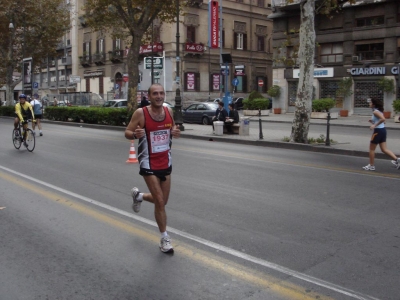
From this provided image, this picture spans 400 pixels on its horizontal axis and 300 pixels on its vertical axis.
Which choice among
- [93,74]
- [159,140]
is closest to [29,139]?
[159,140]

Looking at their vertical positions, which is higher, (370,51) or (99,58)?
(99,58)

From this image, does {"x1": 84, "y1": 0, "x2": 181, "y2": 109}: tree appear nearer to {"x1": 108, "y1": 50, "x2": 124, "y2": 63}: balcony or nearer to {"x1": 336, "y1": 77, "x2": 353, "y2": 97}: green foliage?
{"x1": 336, "y1": 77, "x2": 353, "y2": 97}: green foliage

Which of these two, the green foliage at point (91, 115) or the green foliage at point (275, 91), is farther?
the green foliage at point (275, 91)

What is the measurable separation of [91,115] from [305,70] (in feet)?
49.9

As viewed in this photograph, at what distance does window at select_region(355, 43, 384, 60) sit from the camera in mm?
34906

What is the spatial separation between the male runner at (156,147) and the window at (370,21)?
3276 cm

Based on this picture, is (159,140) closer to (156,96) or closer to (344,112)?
(156,96)

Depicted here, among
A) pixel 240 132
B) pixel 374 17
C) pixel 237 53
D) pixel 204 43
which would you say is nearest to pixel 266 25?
pixel 237 53

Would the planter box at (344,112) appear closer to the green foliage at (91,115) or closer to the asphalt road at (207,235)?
the green foliage at (91,115)

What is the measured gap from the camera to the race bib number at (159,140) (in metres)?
5.66

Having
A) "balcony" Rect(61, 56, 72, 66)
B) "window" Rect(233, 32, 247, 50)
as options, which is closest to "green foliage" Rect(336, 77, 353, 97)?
"window" Rect(233, 32, 247, 50)

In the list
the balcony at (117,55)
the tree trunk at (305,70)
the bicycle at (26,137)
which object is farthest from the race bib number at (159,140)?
the balcony at (117,55)

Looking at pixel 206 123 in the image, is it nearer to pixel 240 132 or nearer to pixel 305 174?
pixel 240 132

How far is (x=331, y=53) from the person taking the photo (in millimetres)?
37656
